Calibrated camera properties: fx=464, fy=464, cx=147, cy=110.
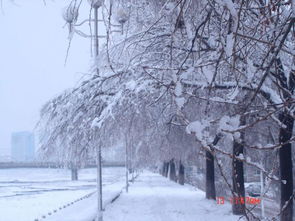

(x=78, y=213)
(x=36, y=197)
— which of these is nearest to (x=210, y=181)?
(x=78, y=213)

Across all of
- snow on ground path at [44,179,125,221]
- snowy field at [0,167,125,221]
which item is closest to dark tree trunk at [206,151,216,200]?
snow on ground path at [44,179,125,221]

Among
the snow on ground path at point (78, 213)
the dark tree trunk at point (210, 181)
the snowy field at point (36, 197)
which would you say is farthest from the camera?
the snowy field at point (36, 197)

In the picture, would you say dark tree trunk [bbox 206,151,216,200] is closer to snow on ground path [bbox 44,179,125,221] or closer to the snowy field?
snow on ground path [bbox 44,179,125,221]

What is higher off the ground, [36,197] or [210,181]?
[210,181]

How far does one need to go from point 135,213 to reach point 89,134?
541cm

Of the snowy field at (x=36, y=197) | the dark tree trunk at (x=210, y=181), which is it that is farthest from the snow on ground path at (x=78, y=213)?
the dark tree trunk at (x=210, y=181)

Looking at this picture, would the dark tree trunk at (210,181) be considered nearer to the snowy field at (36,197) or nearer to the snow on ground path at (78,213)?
the snow on ground path at (78,213)

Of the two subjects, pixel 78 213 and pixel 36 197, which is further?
pixel 36 197

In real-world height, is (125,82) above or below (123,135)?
above

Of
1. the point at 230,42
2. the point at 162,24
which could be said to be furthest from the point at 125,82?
the point at 230,42

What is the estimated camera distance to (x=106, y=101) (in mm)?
14461

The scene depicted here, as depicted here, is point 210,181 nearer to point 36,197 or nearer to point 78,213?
point 78,213

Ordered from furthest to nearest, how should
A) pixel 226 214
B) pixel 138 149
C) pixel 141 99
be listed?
1. pixel 138 149
2. pixel 226 214
3. pixel 141 99

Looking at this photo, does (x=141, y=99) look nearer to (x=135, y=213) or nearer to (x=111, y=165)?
(x=135, y=213)
